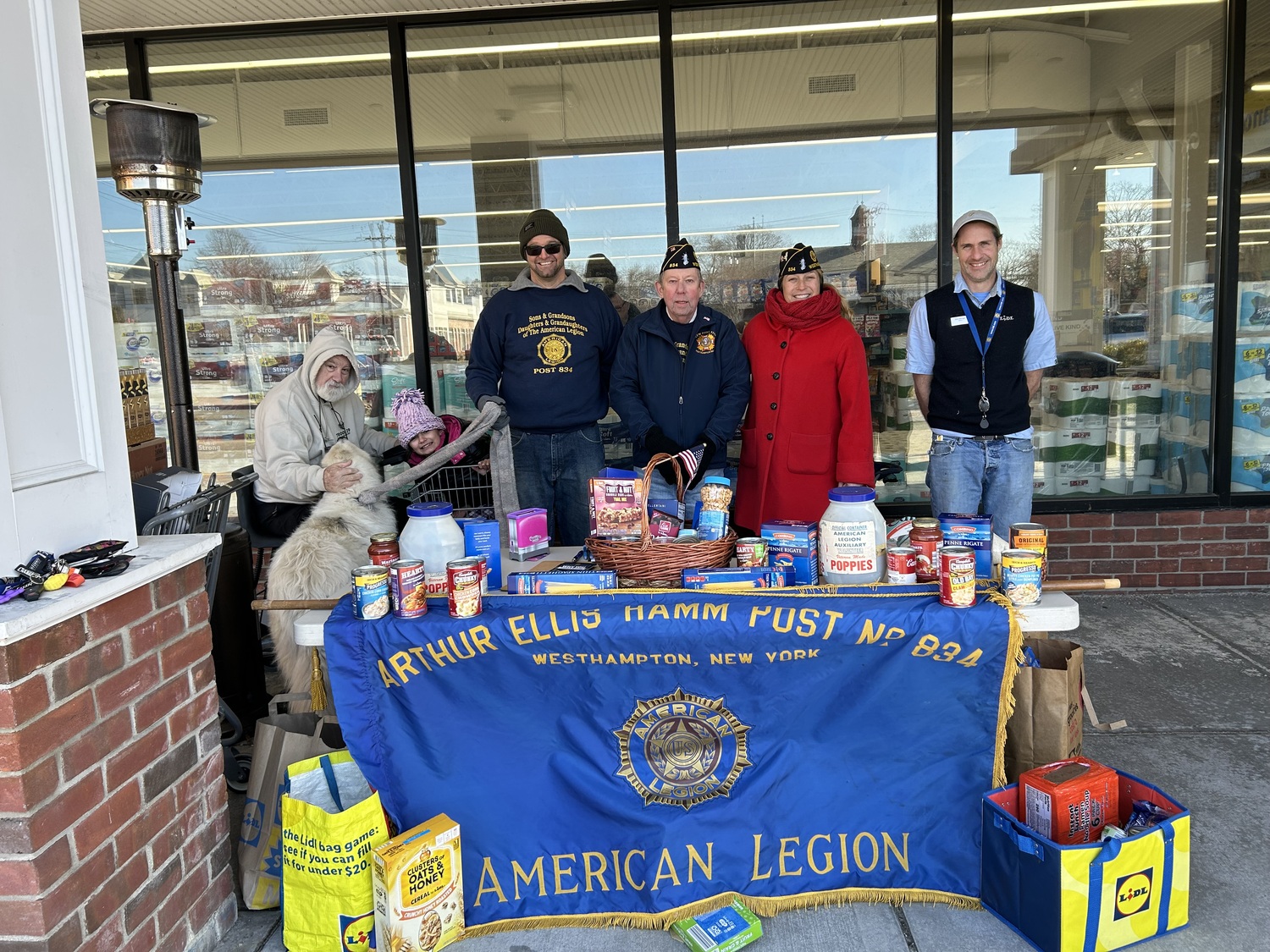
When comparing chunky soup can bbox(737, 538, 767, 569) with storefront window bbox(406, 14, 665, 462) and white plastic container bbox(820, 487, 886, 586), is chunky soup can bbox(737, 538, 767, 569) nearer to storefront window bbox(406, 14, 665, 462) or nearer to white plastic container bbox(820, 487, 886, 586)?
white plastic container bbox(820, 487, 886, 586)

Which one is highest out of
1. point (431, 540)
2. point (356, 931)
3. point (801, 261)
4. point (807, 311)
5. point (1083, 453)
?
point (801, 261)

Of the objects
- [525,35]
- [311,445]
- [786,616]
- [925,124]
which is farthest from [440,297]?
[786,616]

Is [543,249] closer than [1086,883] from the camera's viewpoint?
No

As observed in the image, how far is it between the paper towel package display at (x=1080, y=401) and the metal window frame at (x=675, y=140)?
459mm

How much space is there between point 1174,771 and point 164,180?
14.5 feet

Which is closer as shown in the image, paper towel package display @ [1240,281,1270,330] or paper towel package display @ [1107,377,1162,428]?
paper towel package display @ [1240,281,1270,330]

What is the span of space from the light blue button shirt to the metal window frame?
4.77 feet

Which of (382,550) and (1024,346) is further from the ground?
(1024,346)

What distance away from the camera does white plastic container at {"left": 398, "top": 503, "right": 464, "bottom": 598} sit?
251 centimetres

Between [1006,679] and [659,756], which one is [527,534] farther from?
[1006,679]

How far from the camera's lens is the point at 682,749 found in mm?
2385

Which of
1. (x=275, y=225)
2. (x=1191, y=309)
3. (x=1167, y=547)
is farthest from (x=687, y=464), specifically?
(x=1191, y=309)

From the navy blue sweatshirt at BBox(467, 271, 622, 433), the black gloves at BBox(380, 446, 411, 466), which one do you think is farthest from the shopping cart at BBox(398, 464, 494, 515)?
the navy blue sweatshirt at BBox(467, 271, 622, 433)

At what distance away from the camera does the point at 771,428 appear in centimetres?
374
